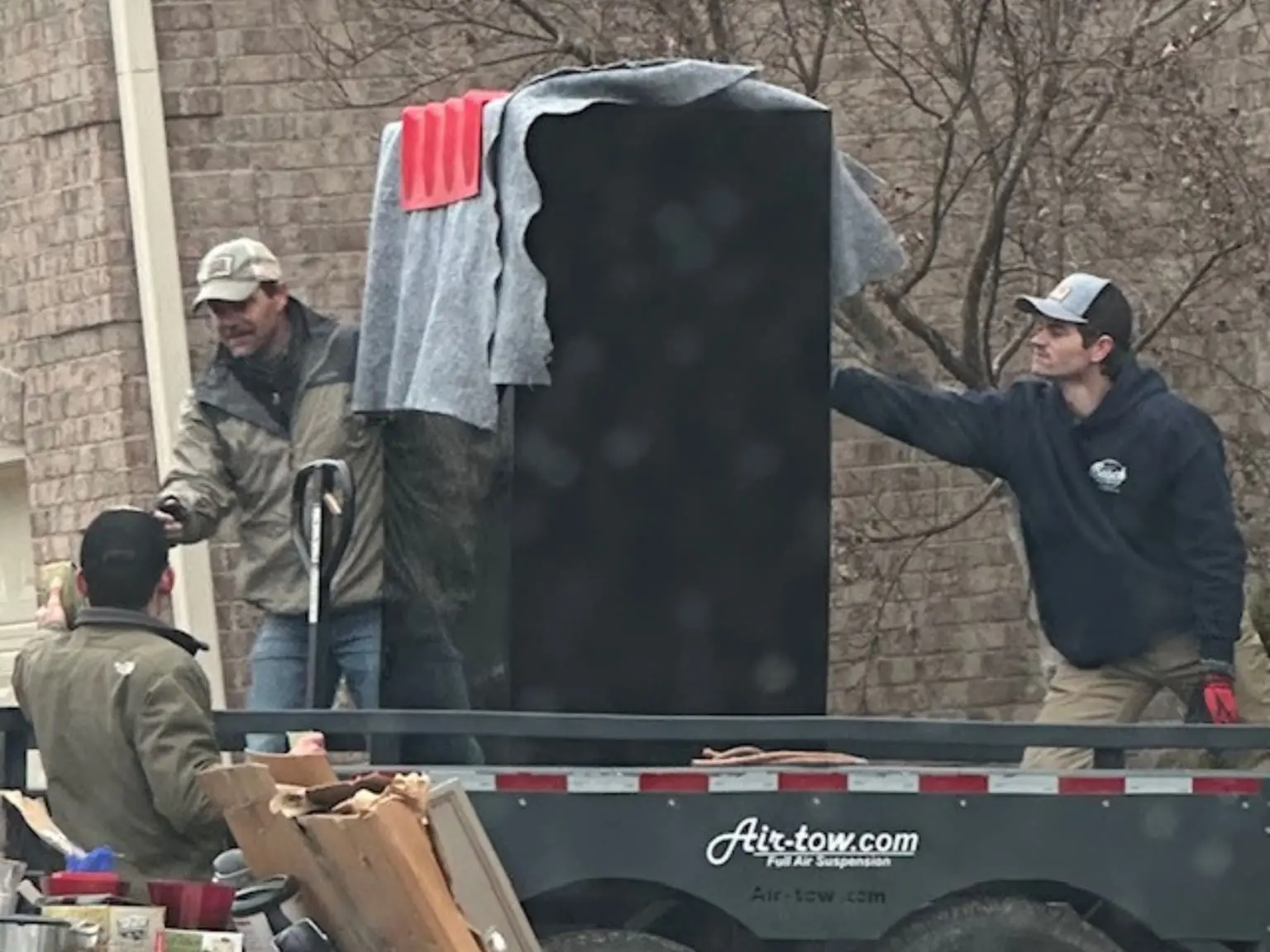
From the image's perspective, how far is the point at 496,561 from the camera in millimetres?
7520

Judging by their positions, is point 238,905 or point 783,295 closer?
point 238,905

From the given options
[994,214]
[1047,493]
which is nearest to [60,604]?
[1047,493]

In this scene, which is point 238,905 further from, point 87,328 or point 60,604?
point 87,328

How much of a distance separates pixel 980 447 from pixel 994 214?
2.25 metres

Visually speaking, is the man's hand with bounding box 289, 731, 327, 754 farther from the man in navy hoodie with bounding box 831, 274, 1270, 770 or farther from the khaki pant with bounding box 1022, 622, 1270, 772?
the khaki pant with bounding box 1022, 622, 1270, 772

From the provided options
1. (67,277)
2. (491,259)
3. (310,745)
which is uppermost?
(67,277)

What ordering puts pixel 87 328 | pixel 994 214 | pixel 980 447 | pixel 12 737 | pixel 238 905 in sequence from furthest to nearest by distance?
pixel 87 328
pixel 994 214
pixel 980 447
pixel 12 737
pixel 238 905

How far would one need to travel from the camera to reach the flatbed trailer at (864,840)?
6805 millimetres

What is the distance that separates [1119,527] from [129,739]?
2.62 metres

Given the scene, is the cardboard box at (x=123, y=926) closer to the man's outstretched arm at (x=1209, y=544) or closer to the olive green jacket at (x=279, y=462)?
the olive green jacket at (x=279, y=462)

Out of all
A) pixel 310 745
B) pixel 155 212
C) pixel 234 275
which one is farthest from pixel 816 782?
pixel 155 212

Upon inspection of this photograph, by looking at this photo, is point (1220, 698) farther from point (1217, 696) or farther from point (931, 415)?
point (931, 415)

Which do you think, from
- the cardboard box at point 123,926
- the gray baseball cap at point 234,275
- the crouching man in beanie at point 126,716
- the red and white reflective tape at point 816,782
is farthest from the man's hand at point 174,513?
the cardboard box at point 123,926

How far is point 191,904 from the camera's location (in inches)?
242
